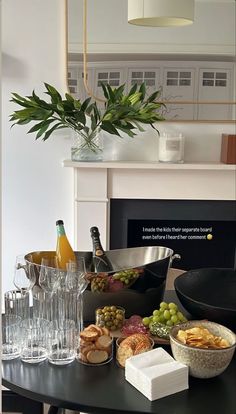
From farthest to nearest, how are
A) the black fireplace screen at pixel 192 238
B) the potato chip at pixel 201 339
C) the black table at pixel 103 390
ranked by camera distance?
1. the black fireplace screen at pixel 192 238
2. the potato chip at pixel 201 339
3. the black table at pixel 103 390

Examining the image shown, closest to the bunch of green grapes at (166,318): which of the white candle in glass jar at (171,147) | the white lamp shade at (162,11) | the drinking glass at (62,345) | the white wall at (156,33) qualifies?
the drinking glass at (62,345)

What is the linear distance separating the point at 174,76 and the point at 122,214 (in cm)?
78

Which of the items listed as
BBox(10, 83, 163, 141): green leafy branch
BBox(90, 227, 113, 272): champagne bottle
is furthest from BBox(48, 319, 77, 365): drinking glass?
BBox(10, 83, 163, 141): green leafy branch

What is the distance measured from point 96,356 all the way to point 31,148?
5.85 ft

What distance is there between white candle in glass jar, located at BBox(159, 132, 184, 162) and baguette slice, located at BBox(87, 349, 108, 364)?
1.64 m

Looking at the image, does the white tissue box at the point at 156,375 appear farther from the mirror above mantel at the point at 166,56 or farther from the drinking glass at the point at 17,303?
the mirror above mantel at the point at 166,56

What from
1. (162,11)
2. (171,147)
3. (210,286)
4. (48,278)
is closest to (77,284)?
(48,278)

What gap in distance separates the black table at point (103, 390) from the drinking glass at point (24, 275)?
246mm

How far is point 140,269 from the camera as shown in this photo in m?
1.41

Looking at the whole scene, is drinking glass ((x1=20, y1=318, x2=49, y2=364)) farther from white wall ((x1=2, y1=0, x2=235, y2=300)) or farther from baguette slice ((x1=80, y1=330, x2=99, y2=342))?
white wall ((x1=2, y1=0, x2=235, y2=300))

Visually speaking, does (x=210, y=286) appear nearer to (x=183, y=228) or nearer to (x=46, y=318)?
(x=46, y=318)

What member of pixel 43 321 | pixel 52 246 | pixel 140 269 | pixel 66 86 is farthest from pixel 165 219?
pixel 43 321

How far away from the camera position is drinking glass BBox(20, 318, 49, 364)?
1220 millimetres

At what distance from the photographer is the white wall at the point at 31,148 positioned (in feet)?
8.93
